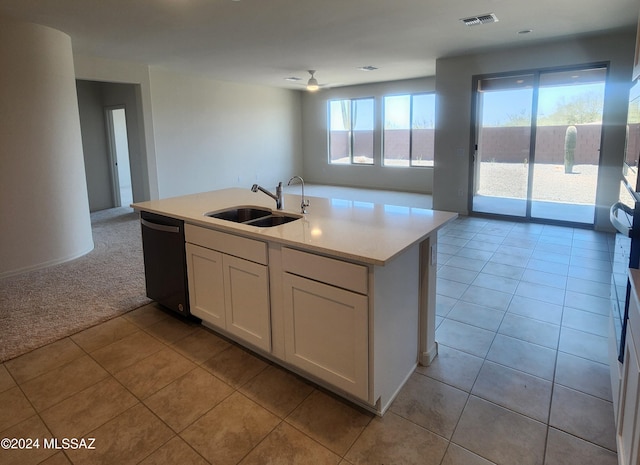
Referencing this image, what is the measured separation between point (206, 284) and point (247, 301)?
0.44m

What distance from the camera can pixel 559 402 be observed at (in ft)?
6.74

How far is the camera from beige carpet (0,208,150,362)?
2.87 meters

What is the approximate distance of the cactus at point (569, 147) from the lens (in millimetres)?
5574

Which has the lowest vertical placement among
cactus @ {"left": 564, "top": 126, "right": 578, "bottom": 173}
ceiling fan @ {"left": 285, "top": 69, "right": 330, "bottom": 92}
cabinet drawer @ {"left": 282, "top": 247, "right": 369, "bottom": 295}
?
cabinet drawer @ {"left": 282, "top": 247, "right": 369, "bottom": 295}

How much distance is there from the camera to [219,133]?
836 centimetres

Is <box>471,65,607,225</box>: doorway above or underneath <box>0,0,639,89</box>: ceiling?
underneath

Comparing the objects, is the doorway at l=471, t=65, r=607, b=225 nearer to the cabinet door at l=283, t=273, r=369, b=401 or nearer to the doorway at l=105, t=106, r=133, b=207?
the cabinet door at l=283, t=273, r=369, b=401

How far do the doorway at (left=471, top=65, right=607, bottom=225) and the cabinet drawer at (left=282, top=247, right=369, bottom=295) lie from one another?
5275 mm

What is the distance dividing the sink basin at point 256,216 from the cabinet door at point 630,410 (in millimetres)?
1779

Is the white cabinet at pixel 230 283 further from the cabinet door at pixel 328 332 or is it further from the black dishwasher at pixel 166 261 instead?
the cabinet door at pixel 328 332

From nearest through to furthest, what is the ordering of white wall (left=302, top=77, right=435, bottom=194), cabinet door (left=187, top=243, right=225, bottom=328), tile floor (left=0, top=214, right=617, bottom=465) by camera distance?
tile floor (left=0, top=214, right=617, bottom=465) < cabinet door (left=187, top=243, right=225, bottom=328) < white wall (left=302, top=77, right=435, bottom=194)

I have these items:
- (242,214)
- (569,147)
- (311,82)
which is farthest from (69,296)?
(569,147)

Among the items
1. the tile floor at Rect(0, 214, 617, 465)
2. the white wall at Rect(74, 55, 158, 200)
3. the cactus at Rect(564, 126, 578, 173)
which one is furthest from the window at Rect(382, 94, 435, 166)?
the tile floor at Rect(0, 214, 617, 465)

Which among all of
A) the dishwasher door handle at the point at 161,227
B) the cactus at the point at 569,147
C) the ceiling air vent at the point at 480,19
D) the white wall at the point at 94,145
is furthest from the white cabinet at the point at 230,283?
the white wall at the point at 94,145
